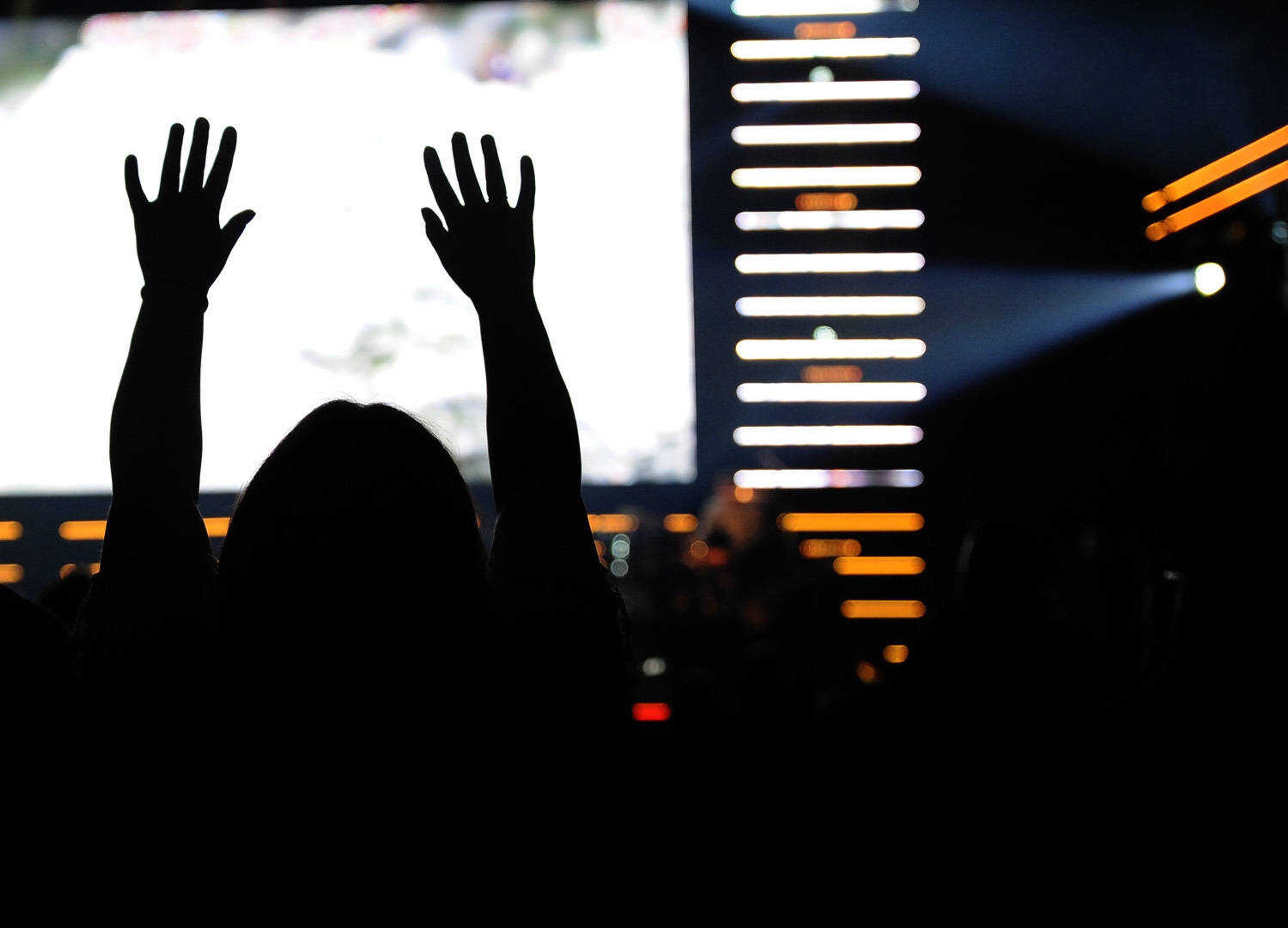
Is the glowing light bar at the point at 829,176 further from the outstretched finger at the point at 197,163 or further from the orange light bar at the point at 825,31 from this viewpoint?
the outstretched finger at the point at 197,163

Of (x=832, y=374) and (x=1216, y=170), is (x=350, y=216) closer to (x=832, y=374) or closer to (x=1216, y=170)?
(x=832, y=374)

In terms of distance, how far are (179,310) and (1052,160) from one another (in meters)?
6.29

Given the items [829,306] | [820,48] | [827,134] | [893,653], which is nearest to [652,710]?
[893,653]

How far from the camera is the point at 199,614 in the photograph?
0.69m

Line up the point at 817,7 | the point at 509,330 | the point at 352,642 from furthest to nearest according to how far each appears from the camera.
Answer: the point at 817,7, the point at 509,330, the point at 352,642

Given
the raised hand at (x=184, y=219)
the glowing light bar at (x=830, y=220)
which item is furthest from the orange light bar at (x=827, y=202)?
the raised hand at (x=184, y=219)

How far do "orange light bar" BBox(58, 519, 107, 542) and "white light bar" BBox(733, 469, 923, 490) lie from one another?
3.78 meters

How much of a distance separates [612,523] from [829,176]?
2.39m

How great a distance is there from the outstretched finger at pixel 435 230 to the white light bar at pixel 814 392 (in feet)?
17.3

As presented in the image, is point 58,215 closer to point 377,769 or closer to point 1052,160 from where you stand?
point 1052,160

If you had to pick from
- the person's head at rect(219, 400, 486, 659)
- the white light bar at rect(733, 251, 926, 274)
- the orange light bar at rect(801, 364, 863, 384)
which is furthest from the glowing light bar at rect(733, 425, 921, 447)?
the person's head at rect(219, 400, 486, 659)

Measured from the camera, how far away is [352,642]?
2.29ft

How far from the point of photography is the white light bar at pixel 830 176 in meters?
6.21

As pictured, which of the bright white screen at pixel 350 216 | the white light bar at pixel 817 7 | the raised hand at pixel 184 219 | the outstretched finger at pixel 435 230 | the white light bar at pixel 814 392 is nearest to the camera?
the raised hand at pixel 184 219
